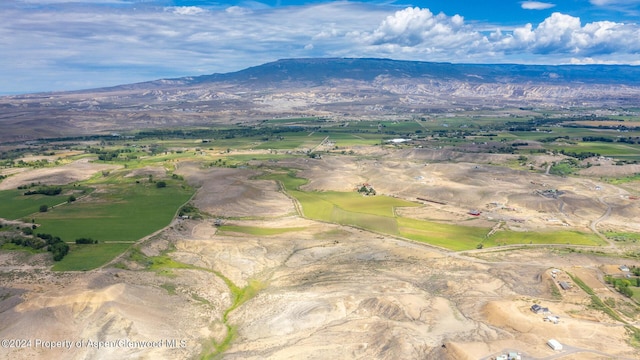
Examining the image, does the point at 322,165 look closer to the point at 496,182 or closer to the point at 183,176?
the point at 183,176

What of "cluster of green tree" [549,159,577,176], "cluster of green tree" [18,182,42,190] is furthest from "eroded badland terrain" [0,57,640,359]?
"cluster of green tree" [549,159,577,176]

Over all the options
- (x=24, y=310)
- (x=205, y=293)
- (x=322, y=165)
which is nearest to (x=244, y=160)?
(x=322, y=165)

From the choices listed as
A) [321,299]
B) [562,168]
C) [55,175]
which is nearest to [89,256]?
[321,299]

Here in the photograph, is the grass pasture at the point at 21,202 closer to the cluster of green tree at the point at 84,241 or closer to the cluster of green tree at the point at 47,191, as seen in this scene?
the cluster of green tree at the point at 47,191

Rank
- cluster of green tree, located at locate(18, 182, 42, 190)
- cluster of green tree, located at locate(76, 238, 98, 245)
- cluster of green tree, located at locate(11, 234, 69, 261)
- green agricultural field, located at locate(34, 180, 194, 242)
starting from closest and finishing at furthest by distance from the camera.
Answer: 1. cluster of green tree, located at locate(11, 234, 69, 261)
2. cluster of green tree, located at locate(76, 238, 98, 245)
3. green agricultural field, located at locate(34, 180, 194, 242)
4. cluster of green tree, located at locate(18, 182, 42, 190)

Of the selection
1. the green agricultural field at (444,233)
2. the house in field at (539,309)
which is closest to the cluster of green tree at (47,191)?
the green agricultural field at (444,233)

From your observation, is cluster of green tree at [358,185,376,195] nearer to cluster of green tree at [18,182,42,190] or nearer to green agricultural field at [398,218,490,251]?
green agricultural field at [398,218,490,251]
